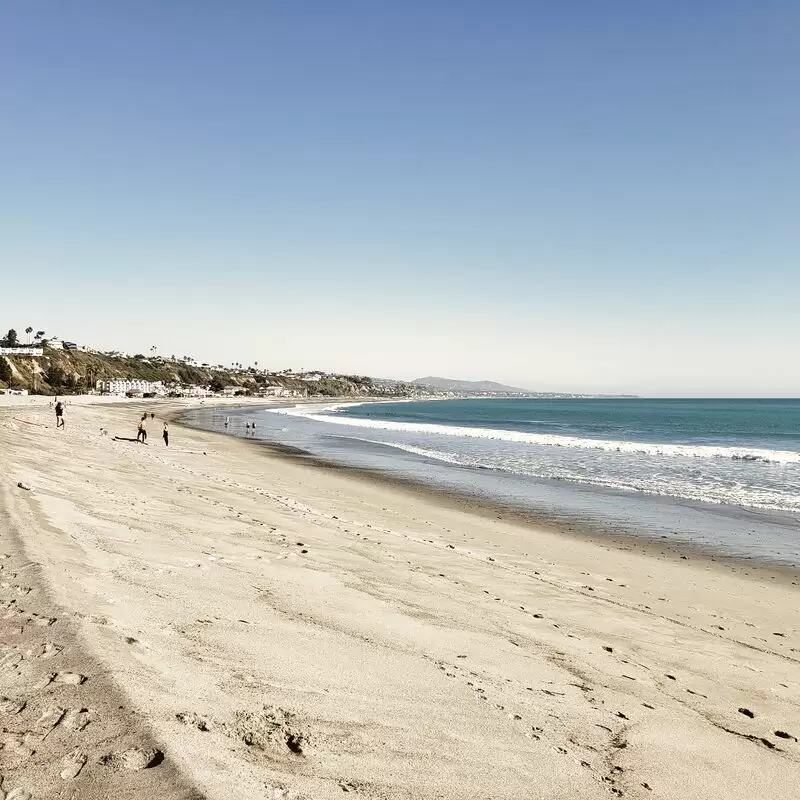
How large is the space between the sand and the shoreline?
112 cm

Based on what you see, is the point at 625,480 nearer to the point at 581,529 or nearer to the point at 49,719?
the point at 581,529

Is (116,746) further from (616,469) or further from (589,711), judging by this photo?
(616,469)

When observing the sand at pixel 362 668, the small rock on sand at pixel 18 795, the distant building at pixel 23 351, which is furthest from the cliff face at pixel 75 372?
the small rock on sand at pixel 18 795

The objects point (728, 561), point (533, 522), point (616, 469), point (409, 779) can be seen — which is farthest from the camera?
point (616, 469)

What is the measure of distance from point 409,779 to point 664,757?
2228 millimetres

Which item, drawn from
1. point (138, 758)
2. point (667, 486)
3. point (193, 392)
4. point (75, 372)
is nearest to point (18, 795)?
point (138, 758)

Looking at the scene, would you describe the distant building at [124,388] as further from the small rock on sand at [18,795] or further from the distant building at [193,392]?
the small rock on sand at [18,795]

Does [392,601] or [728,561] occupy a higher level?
[392,601]

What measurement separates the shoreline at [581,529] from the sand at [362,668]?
1.12m

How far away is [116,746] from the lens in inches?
131

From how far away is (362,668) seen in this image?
16.3ft

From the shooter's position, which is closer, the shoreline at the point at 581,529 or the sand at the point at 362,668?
the sand at the point at 362,668

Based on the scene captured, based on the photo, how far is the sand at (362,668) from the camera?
345cm

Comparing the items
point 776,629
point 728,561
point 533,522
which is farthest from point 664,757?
point 533,522
